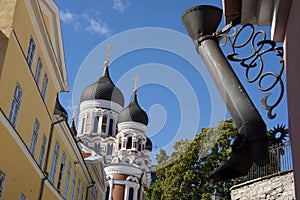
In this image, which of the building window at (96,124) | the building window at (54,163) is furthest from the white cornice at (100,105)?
the building window at (54,163)

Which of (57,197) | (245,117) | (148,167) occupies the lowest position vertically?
(245,117)

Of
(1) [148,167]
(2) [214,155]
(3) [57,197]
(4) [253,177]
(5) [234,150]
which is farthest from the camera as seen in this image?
(1) [148,167]

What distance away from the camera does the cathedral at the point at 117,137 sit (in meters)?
48.5

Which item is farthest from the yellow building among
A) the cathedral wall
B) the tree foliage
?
the cathedral wall

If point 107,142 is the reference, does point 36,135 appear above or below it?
below

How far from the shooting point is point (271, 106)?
12.8 feet

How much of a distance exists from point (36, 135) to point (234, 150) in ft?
47.9

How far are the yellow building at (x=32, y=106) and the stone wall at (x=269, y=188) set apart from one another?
24.7 ft

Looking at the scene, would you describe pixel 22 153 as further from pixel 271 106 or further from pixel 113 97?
pixel 113 97

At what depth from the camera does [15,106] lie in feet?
46.9

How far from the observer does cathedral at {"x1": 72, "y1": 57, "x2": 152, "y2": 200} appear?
48.5 meters

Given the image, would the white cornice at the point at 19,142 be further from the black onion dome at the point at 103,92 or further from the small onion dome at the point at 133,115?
the black onion dome at the point at 103,92

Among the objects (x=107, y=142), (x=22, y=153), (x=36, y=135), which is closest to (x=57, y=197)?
(x=36, y=135)

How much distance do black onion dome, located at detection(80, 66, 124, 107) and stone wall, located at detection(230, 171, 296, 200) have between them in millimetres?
39076
